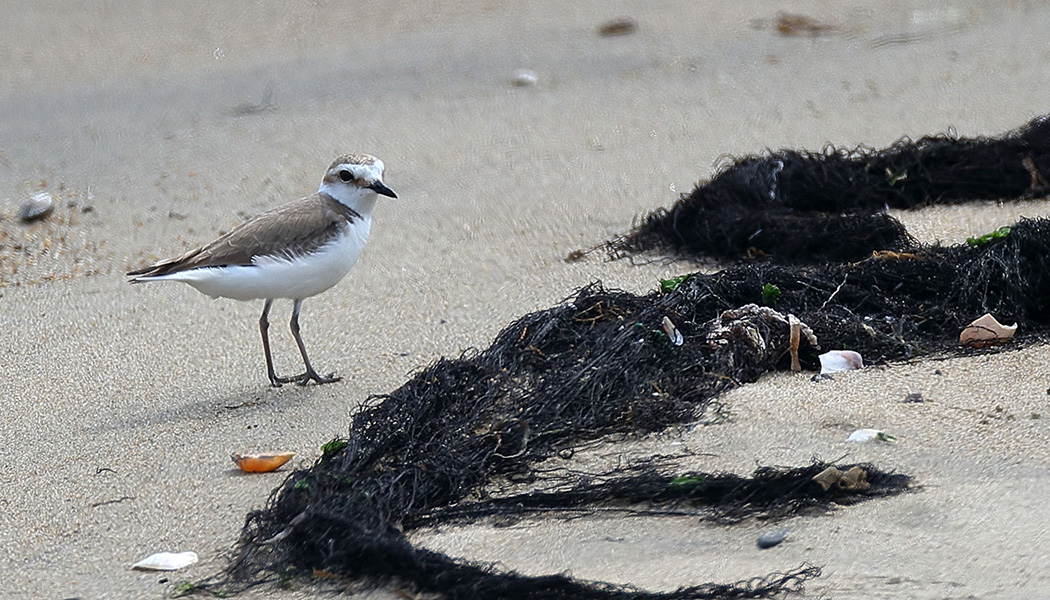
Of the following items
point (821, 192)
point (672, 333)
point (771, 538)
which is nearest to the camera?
point (771, 538)

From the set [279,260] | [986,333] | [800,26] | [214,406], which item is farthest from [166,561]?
[800,26]

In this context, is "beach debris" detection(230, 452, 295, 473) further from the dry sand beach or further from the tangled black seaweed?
the tangled black seaweed

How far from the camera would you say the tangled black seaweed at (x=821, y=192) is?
17.3 ft

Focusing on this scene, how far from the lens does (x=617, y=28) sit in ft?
29.2

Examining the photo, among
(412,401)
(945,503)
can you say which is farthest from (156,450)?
(945,503)

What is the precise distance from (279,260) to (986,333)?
8.09 ft

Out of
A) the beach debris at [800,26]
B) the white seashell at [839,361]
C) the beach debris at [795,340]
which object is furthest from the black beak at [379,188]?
the beach debris at [800,26]

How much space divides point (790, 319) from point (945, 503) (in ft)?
3.35

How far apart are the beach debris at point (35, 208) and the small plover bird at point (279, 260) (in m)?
2.09

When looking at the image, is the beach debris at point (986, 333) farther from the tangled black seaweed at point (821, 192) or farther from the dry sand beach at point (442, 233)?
the tangled black seaweed at point (821, 192)

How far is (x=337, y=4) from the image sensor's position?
977cm

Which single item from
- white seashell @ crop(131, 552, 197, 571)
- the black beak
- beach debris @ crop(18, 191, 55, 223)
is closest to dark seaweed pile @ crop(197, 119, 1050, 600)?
white seashell @ crop(131, 552, 197, 571)

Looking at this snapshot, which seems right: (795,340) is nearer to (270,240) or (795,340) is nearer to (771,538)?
(771,538)

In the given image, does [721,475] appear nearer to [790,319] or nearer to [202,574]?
[790,319]
